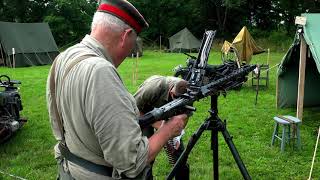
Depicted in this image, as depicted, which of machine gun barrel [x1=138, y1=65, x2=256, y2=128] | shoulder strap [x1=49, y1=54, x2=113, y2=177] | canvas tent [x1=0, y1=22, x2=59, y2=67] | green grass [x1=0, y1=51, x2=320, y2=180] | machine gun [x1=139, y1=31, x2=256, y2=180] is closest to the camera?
shoulder strap [x1=49, y1=54, x2=113, y2=177]

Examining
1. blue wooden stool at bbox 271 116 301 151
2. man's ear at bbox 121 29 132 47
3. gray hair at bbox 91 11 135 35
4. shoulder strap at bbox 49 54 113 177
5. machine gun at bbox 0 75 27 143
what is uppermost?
gray hair at bbox 91 11 135 35

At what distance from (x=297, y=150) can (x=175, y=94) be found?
4.80m

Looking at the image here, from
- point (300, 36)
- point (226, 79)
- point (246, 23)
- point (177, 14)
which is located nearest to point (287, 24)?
point (246, 23)

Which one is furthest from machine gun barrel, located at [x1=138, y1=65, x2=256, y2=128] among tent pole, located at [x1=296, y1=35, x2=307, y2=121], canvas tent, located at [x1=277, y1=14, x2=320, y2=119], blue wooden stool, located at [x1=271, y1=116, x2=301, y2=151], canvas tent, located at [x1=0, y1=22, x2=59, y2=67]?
canvas tent, located at [x1=0, y1=22, x2=59, y2=67]

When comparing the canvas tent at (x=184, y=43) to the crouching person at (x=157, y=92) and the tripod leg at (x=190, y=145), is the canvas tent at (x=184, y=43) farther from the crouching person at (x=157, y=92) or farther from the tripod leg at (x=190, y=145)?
the crouching person at (x=157, y=92)

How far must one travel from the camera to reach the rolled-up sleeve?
1888 millimetres

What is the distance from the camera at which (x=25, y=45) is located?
78.2 ft

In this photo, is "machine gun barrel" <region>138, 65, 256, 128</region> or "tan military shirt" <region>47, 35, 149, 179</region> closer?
"tan military shirt" <region>47, 35, 149, 179</region>

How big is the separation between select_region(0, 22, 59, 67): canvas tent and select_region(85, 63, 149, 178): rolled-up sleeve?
21.9 metres

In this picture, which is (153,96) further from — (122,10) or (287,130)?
(287,130)

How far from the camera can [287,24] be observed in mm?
43594

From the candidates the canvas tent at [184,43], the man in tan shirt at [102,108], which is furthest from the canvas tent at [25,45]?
the man in tan shirt at [102,108]

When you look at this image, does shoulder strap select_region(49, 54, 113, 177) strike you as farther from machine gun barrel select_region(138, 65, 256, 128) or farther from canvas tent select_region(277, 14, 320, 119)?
canvas tent select_region(277, 14, 320, 119)

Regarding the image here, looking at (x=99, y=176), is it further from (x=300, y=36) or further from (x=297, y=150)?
(x=300, y=36)
